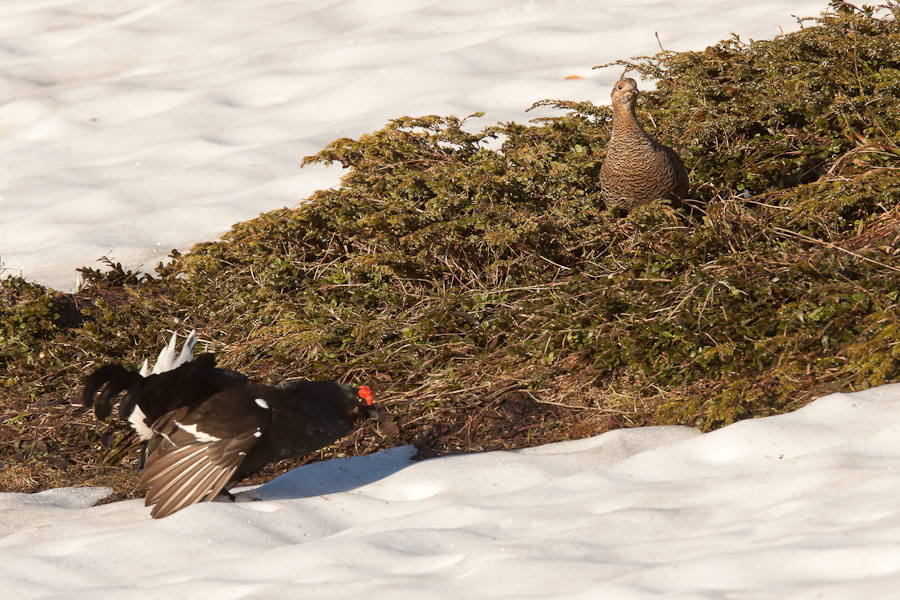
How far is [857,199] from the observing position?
477 centimetres

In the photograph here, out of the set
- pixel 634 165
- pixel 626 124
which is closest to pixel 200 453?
pixel 634 165

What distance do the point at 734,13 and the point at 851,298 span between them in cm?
784

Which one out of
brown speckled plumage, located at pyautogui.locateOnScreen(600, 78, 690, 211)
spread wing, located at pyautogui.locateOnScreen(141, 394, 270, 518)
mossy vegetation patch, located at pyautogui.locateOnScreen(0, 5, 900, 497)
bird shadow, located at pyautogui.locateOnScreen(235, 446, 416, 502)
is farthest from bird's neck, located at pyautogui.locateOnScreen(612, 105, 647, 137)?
spread wing, located at pyautogui.locateOnScreen(141, 394, 270, 518)

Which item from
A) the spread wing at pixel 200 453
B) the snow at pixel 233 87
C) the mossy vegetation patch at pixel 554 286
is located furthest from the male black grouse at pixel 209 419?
the snow at pixel 233 87

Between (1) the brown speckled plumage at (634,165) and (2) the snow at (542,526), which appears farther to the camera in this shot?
(1) the brown speckled plumage at (634,165)

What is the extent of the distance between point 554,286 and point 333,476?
1.75 meters

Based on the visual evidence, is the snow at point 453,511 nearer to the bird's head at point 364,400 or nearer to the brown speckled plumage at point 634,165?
the bird's head at point 364,400

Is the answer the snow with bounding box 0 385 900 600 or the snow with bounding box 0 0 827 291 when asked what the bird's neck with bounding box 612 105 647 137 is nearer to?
the snow with bounding box 0 385 900 600

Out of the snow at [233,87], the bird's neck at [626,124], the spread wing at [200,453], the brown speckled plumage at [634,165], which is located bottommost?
the spread wing at [200,453]

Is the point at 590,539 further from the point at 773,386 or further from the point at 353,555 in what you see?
the point at 773,386

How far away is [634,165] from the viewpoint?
5023mm

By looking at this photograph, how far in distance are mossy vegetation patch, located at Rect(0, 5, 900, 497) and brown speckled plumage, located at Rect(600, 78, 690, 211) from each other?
17 cm

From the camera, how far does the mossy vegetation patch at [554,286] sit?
14.0 ft

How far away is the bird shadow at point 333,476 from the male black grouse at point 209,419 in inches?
7.6
